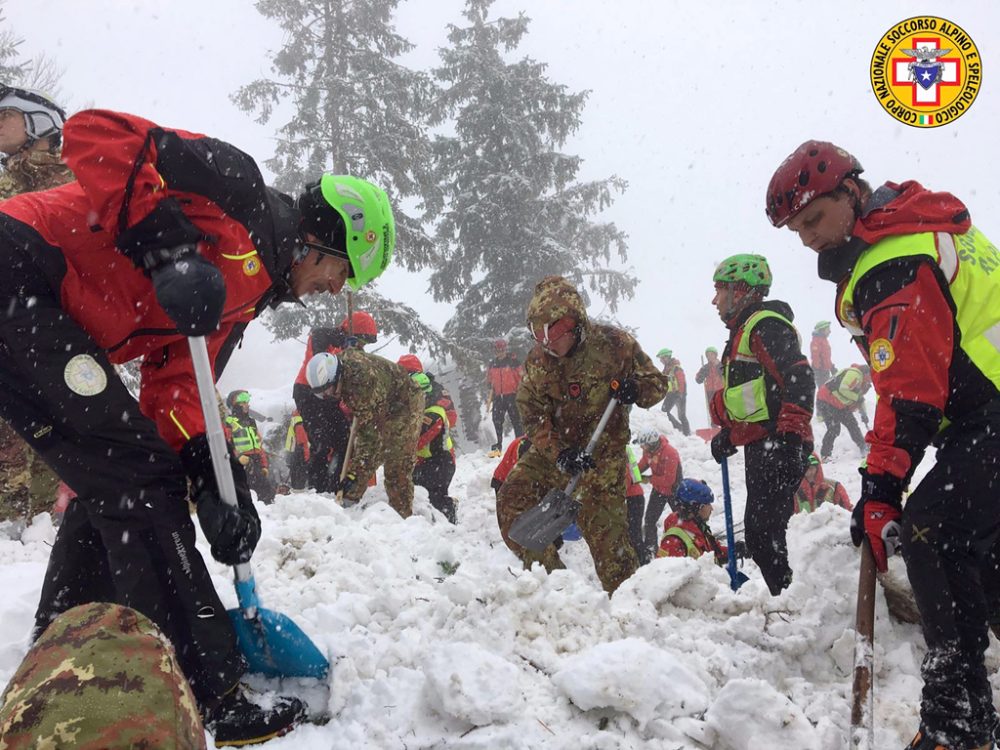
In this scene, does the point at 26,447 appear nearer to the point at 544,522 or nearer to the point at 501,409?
the point at 544,522

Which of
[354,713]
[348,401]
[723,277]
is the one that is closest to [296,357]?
[348,401]

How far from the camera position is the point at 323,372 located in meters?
6.54

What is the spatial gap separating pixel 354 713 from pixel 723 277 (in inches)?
153

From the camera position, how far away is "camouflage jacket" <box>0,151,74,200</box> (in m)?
4.05

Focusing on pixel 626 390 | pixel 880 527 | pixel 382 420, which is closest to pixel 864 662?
pixel 880 527

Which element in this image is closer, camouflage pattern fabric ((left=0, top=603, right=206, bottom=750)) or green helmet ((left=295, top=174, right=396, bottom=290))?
camouflage pattern fabric ((left=0, top=603, right=206, bottom=750))

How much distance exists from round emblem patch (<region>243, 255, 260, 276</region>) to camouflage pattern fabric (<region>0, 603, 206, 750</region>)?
164 cm

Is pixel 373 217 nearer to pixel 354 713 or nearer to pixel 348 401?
pixel 354 713

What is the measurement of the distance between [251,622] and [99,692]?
1.73m

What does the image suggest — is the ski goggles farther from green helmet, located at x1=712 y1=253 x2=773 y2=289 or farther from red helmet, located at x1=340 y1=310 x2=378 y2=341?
red helmet, located at x1=340 y1=310 x2=378 y2=341

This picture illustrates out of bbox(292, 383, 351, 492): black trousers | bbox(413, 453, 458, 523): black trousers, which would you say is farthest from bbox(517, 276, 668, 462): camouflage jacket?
bbox(413, 453, 458, 523): black trousers

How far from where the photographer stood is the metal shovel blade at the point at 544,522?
4.38 m

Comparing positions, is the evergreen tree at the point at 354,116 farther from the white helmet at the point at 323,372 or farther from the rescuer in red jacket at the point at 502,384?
the white helmet at the point at 323,372

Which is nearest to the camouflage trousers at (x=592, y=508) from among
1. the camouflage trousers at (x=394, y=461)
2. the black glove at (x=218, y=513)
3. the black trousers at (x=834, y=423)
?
the camouflage trousers at (x=394, y=461)
